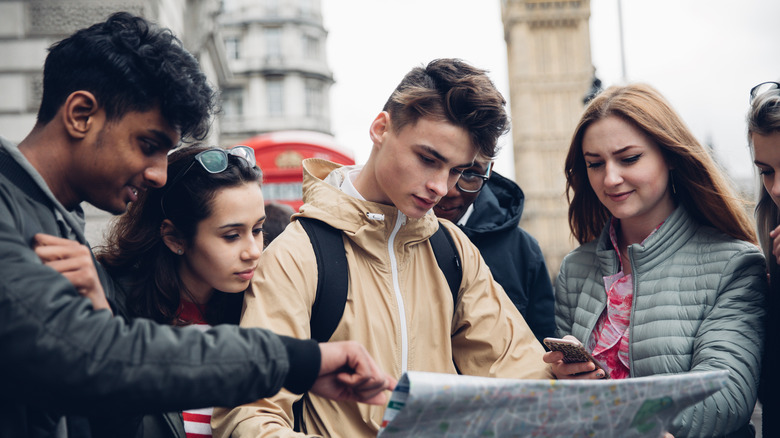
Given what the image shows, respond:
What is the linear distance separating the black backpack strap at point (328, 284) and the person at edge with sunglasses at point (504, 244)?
4.54 ft

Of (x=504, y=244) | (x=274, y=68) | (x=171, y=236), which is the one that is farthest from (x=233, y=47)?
(x=171, y=236)

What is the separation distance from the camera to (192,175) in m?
2.26

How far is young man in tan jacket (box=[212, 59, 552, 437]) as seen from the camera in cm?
195

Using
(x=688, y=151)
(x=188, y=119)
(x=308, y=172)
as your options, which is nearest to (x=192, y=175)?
(x=308, y=172)

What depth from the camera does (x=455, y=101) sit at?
2127mm

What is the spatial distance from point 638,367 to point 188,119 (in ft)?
5.50

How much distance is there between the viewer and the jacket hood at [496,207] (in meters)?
3.51

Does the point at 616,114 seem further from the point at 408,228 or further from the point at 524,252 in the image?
the point at 524,252

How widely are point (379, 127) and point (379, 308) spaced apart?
610 mm

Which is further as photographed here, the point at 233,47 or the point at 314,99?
the point at 314,99

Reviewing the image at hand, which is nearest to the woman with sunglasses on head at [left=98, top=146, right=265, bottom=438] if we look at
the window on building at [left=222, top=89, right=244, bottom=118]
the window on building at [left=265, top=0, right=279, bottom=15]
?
the window on building at [left=222, top=89, right=244, bottom=118]

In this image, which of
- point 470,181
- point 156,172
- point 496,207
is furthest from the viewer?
point 496,207

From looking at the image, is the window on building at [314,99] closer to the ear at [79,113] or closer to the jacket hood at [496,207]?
the jacket hood at [496,207]

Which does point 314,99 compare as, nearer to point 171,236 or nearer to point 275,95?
point 275,95
